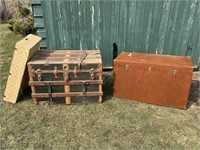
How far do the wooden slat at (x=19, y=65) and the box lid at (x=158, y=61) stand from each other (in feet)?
5.65

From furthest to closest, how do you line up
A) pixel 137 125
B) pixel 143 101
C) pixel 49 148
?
1. pixel 143 101
2. pixel 137 125
3. pixel 49 148

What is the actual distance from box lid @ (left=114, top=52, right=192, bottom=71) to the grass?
0.86 metres

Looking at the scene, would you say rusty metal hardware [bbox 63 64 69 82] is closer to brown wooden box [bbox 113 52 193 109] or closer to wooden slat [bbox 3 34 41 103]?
wooden slat [bbox 3 34 41 103]

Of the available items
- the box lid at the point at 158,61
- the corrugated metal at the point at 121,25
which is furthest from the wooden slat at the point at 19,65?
the box lid at the point at 158,61

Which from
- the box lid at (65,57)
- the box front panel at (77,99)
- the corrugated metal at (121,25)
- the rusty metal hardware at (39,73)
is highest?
the corrugated metal at (121,25)

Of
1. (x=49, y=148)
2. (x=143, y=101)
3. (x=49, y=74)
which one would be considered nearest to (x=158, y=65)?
(x=143, y=101)

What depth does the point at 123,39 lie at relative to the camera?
552 cm

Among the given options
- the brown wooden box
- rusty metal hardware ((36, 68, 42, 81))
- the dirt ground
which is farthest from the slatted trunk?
the dirt ground

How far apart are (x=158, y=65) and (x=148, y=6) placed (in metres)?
1.87

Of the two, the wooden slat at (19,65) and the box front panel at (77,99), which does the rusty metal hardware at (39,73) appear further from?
the box front panel at (77,99)

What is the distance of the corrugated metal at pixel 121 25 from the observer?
5.16 meters

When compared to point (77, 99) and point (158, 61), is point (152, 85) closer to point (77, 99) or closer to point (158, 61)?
point (158, 61)

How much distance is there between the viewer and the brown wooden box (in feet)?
13.2

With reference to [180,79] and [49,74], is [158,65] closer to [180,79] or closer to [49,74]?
[180,79]
